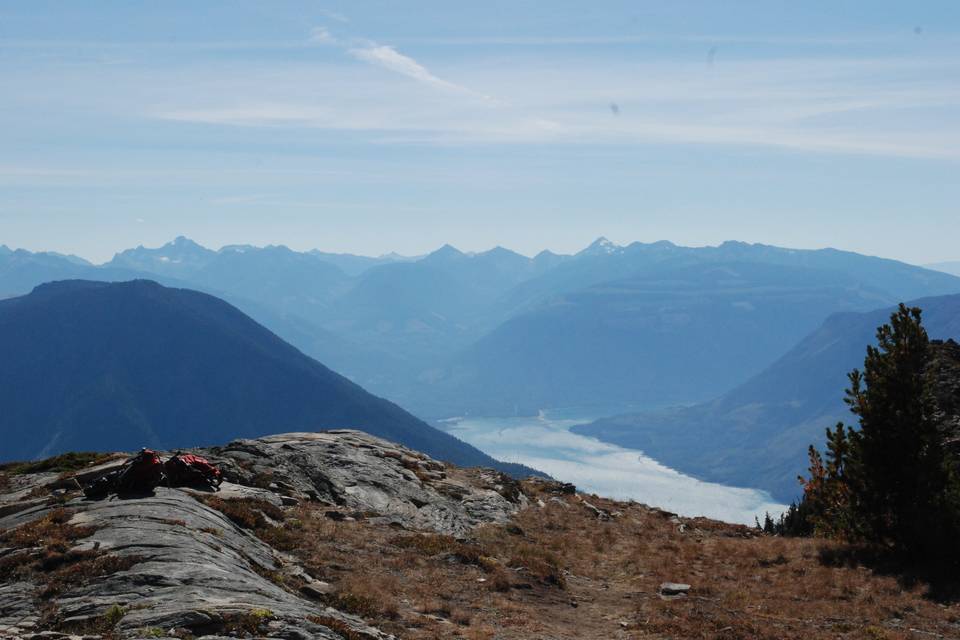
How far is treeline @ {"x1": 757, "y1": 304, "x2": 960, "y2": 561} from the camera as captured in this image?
24141 millimetres

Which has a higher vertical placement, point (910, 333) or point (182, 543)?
point (910, 333)

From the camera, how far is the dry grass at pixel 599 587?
1867 cm

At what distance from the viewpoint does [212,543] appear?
18.5 meters

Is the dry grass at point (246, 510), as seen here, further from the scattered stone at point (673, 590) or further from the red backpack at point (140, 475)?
the scattered stone at point (673, 590)

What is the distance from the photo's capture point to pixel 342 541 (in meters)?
23.7

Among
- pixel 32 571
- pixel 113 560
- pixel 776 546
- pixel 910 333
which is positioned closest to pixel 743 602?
pixel 776 546

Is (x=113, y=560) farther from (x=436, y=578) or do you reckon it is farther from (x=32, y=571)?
(x=436, y=578)

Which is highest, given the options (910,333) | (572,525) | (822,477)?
(910,333)

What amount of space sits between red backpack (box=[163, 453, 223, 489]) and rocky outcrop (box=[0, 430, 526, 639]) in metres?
0.69

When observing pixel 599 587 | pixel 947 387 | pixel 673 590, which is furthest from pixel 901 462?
pixel 599 587

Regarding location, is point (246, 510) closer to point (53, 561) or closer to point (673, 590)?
point (53, 561)

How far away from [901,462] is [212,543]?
22041 mm

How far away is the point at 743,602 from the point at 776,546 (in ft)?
29.8

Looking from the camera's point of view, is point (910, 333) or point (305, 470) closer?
point (910, 333)
